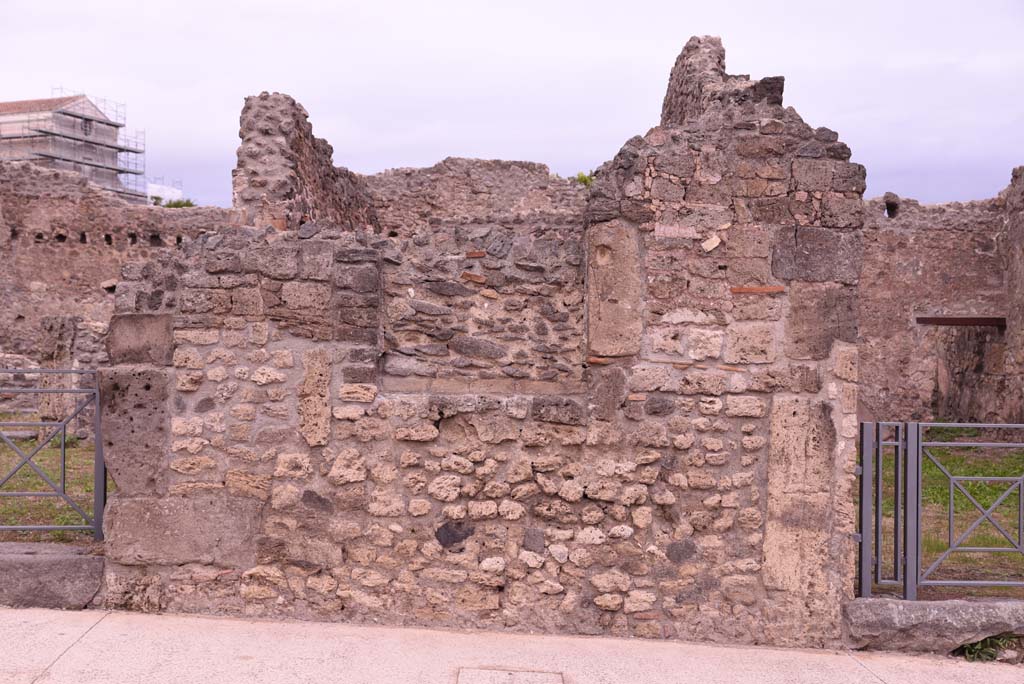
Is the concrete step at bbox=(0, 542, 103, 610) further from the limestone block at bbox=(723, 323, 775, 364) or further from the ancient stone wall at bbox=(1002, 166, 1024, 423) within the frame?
the ancient stone wall at bbox=(1002, 166, 1024, 423)

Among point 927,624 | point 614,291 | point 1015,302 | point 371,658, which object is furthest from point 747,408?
point 1015,302

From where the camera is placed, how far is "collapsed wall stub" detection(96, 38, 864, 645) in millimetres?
4738

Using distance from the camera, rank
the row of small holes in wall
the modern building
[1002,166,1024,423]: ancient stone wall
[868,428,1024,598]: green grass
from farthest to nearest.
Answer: the modern building → the row of small holes in wall → [1002,166,1024,423]: ancient stone wall → [868,428,1024,598]: green grass

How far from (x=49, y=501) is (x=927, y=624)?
6674 mm

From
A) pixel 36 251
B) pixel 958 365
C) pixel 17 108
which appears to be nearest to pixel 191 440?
pixel 958 365

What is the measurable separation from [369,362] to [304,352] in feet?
1.21

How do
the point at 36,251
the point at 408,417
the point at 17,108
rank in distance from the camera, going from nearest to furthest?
the point at 408,417, the point at 36,251, the point at 17,108

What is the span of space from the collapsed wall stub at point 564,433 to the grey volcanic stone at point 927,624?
0.47 feet

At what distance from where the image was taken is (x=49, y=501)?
24.1ft

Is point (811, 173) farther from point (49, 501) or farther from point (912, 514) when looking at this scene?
point (49, 501)

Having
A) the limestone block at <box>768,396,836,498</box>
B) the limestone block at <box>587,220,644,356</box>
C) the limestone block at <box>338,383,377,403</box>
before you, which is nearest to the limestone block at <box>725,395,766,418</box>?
the limestone block at <box>768,396,836,498</box>

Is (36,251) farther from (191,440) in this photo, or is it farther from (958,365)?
(958,365)

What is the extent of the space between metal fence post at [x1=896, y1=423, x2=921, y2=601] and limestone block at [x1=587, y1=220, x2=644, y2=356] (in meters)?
1.70

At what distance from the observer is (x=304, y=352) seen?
4855 mm
